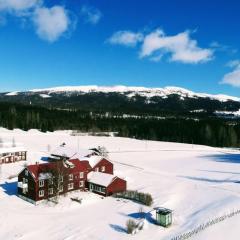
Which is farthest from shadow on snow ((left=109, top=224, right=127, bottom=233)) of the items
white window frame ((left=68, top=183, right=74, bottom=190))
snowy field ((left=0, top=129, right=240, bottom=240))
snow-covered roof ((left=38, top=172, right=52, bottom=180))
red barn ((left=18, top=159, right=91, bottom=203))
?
white window frame ((left=68, top=183, right=74, bottom=190))

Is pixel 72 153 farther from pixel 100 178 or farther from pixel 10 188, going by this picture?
pixel 10 188

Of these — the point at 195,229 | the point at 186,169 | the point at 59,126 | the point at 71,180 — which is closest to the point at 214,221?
the point at 195,229

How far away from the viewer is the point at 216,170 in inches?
3019

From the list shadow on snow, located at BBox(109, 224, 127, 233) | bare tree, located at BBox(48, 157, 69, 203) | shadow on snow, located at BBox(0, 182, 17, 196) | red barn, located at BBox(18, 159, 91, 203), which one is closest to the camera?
shadow on snow, located at BBox(109, 224, 127, 233)

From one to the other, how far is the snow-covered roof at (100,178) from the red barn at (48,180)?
1.79 metres

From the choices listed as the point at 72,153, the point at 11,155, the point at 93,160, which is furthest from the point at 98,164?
the point at 11,155

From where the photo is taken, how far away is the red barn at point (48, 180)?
5081cm

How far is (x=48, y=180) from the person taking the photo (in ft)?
170

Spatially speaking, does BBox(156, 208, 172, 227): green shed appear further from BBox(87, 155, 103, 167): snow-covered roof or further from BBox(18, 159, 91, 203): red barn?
BBox(87, 155, 103, 167): snow-covered roof

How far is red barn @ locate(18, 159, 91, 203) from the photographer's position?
50.8 meters

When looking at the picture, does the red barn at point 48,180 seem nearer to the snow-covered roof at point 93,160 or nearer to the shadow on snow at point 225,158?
the snow-covered roof at point 93,160

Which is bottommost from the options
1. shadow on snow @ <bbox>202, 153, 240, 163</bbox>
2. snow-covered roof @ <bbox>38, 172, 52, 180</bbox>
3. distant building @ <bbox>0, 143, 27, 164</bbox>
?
shadow on snow @ <bbox>202, 153, 240, 163</bbox>

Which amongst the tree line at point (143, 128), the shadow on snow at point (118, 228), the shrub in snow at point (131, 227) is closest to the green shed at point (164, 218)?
the shrub in snow at point (131, 227)

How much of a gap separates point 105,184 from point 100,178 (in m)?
2.72
